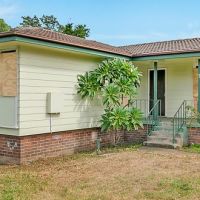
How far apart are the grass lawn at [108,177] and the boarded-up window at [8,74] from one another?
6.82 ft

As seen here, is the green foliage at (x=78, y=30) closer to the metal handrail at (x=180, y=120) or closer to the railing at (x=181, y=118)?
the railing at (x=181, y=118)

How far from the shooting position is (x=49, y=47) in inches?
396

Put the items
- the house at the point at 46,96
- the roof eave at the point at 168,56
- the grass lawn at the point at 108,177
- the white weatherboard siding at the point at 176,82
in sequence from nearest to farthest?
the grass lawn at the point at 108,177, the house at the point at 46,96, the roof eave at the point at 168,56, the white weatherboard siding at the point at 176,82

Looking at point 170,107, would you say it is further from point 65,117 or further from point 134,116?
point 65,117

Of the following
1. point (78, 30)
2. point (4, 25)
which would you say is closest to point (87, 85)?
point (78, 30)

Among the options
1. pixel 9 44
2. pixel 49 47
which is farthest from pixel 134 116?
pixel 9 44

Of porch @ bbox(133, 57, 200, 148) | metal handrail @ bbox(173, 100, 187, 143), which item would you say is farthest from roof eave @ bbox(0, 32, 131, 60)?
metal handrail @ bbox(173, 100, 187, 143)

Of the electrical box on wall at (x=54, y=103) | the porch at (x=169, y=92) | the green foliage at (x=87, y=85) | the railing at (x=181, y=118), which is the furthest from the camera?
the porch at (x=169, y=92)

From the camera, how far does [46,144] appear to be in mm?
10477

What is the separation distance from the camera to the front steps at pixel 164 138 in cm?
1188

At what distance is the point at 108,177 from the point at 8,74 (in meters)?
4.07

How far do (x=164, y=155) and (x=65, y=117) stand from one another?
3.23 metres

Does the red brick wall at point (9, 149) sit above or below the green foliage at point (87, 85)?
below

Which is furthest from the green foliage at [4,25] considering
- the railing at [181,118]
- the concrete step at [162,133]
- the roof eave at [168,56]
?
the concrete step at [162,133]
